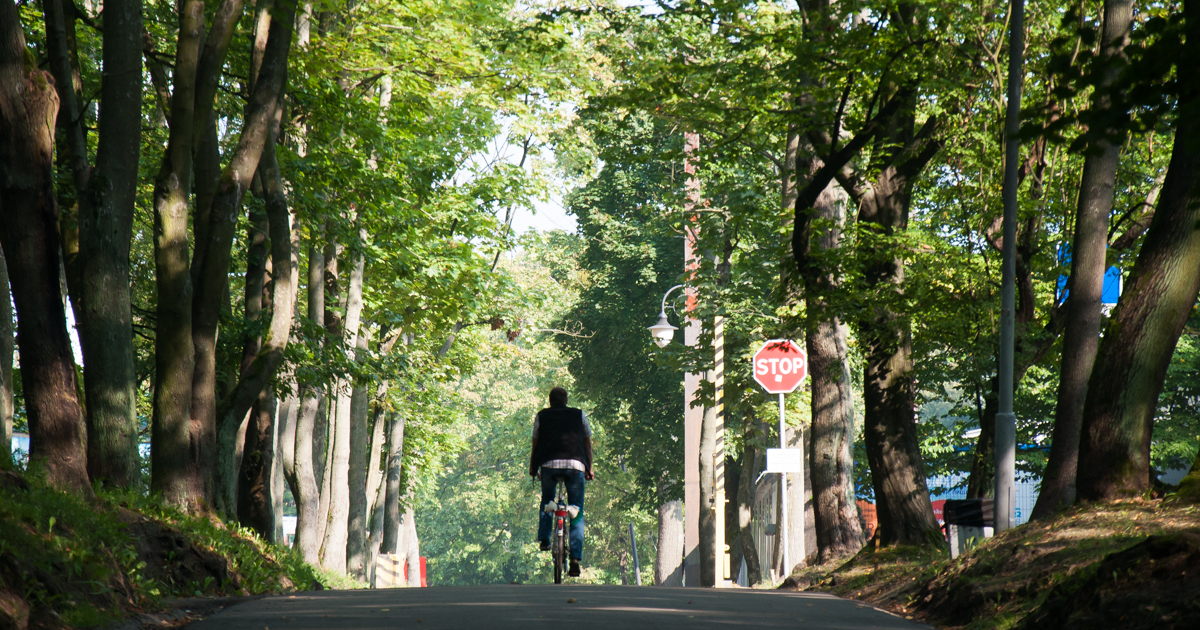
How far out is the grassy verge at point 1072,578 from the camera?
5.79 m

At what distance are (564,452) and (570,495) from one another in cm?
46

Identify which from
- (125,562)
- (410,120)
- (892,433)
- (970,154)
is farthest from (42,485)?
(410,120)

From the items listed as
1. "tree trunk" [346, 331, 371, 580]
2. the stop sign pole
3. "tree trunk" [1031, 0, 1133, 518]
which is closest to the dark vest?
"tree trunk" [1031, 0, 1133, 518]

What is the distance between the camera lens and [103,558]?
767 centimetres

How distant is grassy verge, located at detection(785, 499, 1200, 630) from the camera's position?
19.0ft

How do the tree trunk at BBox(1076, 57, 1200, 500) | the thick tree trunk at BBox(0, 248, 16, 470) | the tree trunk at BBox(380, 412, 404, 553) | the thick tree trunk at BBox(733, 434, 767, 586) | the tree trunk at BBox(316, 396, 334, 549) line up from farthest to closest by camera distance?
1. the tree trunk at BBox(380, 412, 404, 553)
2. the thick tree trunk at BBox(733, 434, 767, 586)
3. the tree trunk at BBox(316, 396, 334, 549)
4. the thick tree trunk at BBox(0, 248, 16, 470)
5. the tree trunk at BBox(1076, 57, 1200, 500)

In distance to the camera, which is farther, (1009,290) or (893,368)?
(893,368)

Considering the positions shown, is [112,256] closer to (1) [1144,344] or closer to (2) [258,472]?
(2) [258,472]

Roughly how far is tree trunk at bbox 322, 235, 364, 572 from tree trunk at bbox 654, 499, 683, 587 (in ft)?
55.6

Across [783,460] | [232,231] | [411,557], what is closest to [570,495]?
[232,231]

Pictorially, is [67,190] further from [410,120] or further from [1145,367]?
[1145,367]

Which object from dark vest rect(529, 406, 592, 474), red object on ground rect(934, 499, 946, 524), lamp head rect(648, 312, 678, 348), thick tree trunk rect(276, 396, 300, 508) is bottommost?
red object on ground rect(934, 499, 946, 524)

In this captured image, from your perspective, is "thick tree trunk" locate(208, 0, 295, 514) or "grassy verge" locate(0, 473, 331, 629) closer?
"grassy verge" locate(0, 473, 331, 629)

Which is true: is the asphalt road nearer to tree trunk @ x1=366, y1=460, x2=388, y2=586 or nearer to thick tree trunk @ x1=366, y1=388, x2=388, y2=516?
thick tree trunk @ x1=366, y1=388, x2=388, y2=516
